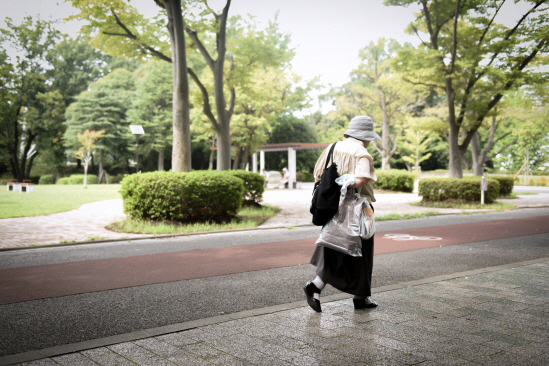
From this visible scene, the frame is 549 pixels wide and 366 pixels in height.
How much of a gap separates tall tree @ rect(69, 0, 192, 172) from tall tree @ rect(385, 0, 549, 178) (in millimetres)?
9690

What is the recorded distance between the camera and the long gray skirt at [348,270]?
3957 mm

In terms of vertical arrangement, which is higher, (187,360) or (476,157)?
(476,157)

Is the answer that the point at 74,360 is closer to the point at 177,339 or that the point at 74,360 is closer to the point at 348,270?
the point at 177,339

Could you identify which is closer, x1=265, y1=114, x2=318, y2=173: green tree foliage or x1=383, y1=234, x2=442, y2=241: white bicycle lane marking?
x1=383, y1=234, x2=442, y2=241: white bicycle lane marking

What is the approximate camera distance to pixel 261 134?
34.3 meters

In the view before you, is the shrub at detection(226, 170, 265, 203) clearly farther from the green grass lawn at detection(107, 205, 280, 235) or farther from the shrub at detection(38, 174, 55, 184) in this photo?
the shrub at detection(38, 174, 55, 184)

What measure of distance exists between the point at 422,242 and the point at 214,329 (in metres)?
6.21

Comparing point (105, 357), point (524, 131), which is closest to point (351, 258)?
point (105, 357)

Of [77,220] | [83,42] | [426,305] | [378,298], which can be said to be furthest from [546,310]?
[83,42]

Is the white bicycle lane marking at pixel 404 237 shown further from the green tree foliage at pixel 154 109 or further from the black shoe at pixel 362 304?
the green tree foliage at pixel 154 109

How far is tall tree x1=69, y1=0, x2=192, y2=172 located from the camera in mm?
12414

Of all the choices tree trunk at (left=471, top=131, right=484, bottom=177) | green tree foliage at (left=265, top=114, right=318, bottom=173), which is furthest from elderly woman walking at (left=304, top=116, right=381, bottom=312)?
green tree foliage at (left=265, top=114, right=318, bottom=173)

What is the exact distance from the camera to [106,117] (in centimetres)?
4306

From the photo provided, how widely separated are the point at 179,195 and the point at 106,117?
3643 centimetres
